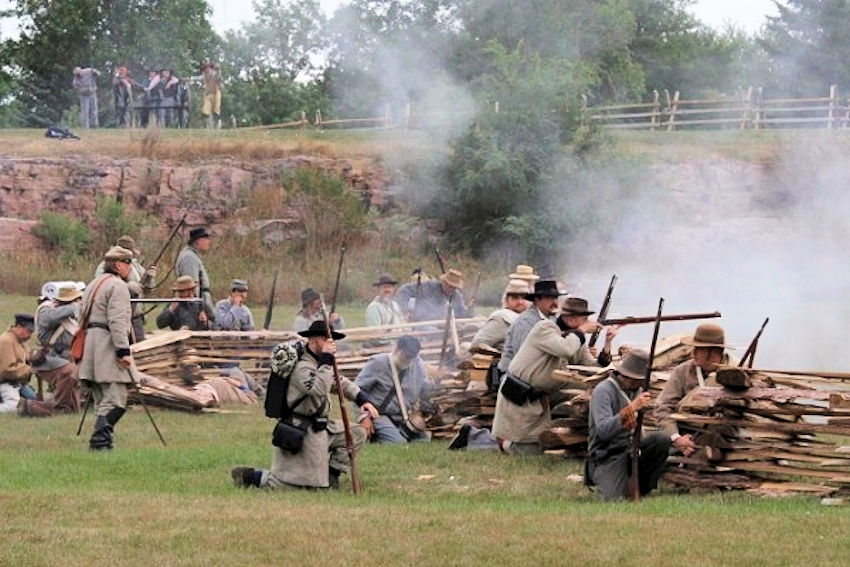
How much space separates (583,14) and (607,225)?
1432 centimetres

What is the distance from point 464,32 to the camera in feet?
152

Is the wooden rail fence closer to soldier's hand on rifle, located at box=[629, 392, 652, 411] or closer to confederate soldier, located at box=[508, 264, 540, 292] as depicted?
confederate soldier, located at box=[508, 264, 540, 292]

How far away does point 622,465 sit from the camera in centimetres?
1280

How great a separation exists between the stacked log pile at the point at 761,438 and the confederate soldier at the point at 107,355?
509cm

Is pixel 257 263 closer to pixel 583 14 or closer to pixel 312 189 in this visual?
pixel 312 189

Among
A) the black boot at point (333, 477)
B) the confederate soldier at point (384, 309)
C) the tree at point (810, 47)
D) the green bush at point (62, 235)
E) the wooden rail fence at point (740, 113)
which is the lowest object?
the green bush at point (62, 235)

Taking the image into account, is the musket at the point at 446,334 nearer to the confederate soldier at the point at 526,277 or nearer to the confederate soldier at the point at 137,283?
the confederate soldier at the point at 526,277

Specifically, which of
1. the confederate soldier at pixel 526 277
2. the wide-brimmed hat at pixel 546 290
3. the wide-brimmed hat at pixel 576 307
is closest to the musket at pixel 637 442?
the wide-brimmed hat at pixel 576 307

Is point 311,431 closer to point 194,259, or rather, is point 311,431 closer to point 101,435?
point 101,435

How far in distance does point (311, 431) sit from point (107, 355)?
123 inches

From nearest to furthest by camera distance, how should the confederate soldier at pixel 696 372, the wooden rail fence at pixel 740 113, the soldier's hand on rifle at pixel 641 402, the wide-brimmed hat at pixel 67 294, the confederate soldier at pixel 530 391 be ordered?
the soldier's hand on rifle at pixel 641 402
the confederate soldier at pixel 696 372
the confederate soldier at pixel 530 391
the wide-brimmed hat at pixel 67 294
the wooden rail fence at pixel 740 113

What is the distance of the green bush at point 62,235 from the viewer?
37656 millimetres

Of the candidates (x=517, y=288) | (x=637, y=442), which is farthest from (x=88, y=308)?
(x=637, y=442)

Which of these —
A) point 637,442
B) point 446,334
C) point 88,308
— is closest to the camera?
point 637,442
